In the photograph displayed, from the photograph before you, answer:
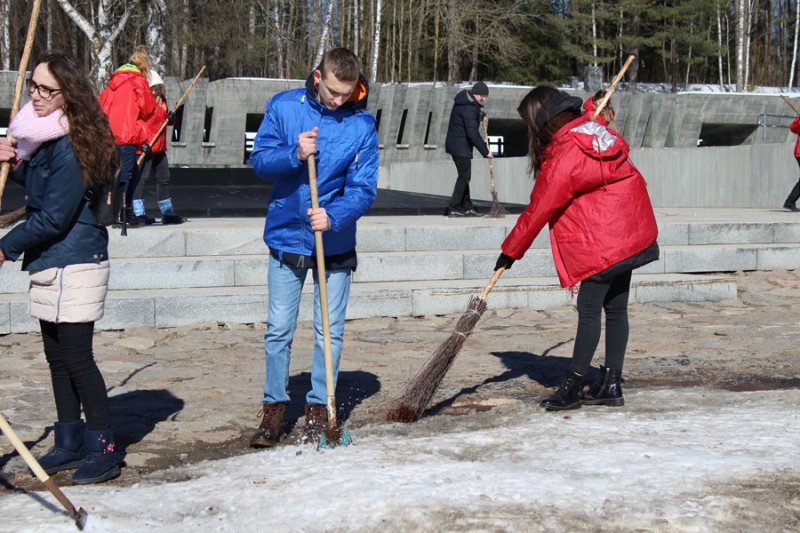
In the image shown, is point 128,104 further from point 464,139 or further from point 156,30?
point 156,30

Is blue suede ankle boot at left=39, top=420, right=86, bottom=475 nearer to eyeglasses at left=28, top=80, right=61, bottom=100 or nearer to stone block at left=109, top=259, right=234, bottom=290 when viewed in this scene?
eyeglasses at left=28, top=80, right=61, bottom=100

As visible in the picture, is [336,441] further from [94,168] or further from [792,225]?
[792,225]

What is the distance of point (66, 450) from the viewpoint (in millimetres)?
3996

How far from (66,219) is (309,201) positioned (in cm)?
102

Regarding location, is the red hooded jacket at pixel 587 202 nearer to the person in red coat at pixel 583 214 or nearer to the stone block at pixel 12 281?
the person in red coat at pixel 583 214

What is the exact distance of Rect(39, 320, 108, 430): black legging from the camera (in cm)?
387

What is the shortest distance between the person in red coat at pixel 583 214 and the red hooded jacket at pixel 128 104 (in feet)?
16.5

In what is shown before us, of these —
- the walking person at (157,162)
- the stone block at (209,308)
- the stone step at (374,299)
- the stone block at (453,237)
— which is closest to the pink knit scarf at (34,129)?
the stone step at (374,299)

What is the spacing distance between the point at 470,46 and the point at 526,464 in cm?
4087

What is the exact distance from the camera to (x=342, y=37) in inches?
1638

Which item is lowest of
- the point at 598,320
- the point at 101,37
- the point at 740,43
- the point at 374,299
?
the point at 374,299

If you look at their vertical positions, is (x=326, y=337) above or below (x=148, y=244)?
above

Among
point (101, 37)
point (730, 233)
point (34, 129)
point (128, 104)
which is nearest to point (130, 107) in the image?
point (128, 104)

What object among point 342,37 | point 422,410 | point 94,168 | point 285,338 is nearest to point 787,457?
point 422,410
